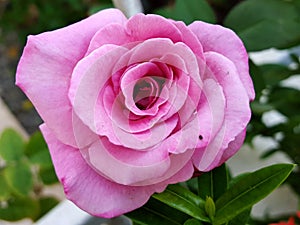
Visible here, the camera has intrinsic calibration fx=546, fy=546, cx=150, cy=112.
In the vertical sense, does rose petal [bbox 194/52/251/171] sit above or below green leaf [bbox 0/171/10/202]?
above

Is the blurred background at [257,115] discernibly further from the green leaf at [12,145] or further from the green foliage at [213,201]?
the green foliage at [213,201]

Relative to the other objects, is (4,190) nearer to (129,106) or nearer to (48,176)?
(48,176)

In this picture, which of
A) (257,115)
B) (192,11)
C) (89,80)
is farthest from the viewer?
(257,115)

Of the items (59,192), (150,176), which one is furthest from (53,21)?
→ (150,176)

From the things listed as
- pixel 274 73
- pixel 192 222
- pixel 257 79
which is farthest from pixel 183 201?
pixel 274 73

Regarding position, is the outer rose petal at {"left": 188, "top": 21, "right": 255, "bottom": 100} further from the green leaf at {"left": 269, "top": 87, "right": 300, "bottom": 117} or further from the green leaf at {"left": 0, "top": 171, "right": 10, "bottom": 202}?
the green leaf at {"left": 0, "top": 171, "right": 10, "bottom": 202}

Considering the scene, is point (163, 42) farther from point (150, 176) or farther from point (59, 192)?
point (59, 192)

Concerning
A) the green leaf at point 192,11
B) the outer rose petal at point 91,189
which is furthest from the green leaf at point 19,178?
the outer rose petal at point 91,189

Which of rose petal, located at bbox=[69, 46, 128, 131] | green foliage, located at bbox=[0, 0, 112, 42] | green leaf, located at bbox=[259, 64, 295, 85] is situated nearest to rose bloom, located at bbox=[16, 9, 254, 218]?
rose petal, located at bbox=[69, 46, 128, 131]
